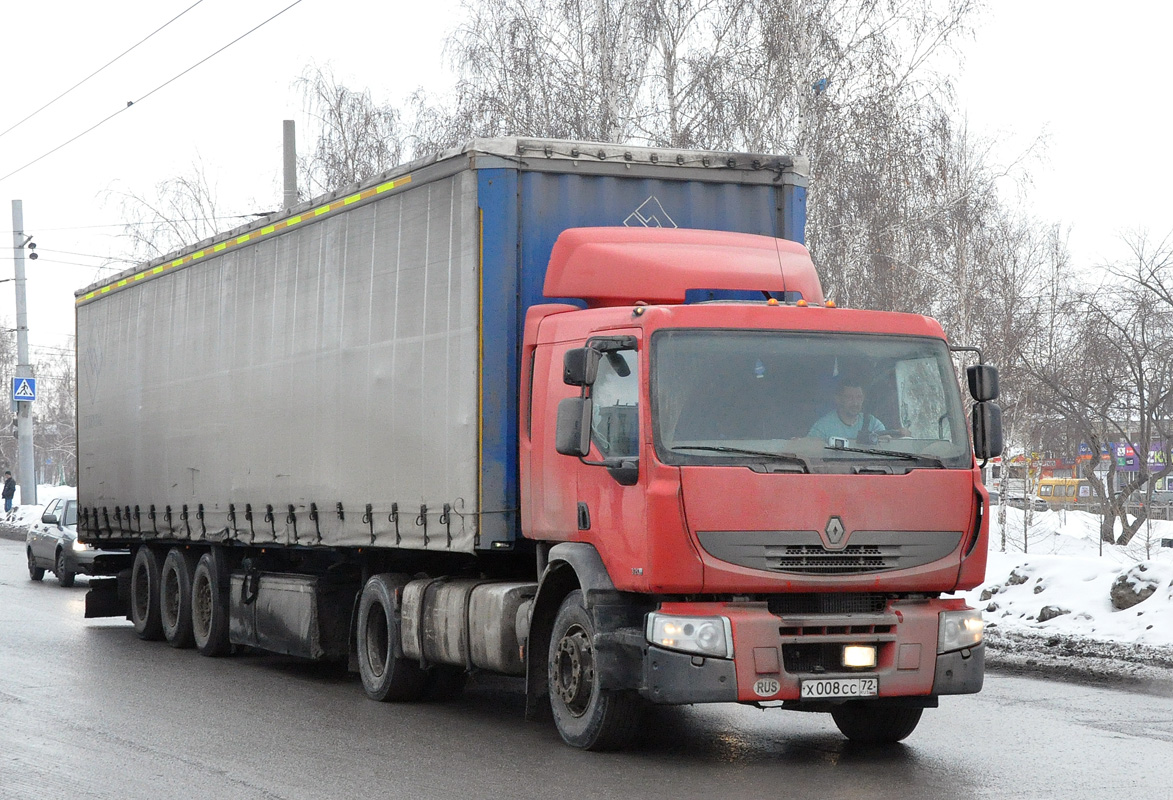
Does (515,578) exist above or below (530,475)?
below

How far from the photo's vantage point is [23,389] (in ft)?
122

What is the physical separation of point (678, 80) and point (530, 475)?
20.2 metres

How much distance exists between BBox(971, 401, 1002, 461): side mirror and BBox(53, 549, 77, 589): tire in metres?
18.6

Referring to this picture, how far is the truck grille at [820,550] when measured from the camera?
7992 millimetres

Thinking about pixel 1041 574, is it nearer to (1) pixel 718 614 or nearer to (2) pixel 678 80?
(1) pixel 718 614

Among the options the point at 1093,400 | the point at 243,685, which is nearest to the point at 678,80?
the point at 1093,400

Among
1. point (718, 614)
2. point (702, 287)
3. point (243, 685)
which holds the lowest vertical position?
point (243, 685)

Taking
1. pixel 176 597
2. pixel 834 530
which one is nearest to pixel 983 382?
pixel 834 530

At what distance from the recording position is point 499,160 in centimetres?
997

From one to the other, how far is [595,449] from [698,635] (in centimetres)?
121

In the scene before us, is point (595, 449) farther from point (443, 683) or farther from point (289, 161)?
point (289, 161)

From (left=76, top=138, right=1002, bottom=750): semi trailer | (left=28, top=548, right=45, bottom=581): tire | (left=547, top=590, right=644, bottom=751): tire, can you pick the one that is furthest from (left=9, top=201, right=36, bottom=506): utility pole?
(left=547, top=590, right=644, bottom=751): tire

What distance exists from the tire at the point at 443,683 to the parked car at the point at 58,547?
12.8 m

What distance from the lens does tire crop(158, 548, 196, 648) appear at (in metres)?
15.2
